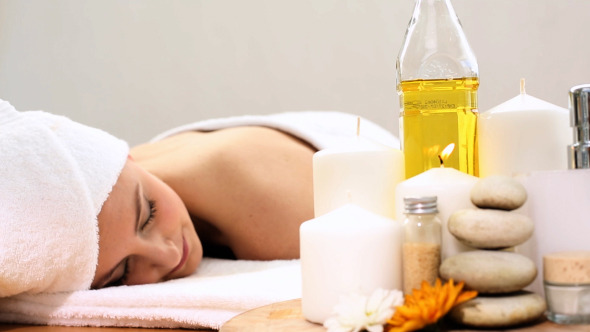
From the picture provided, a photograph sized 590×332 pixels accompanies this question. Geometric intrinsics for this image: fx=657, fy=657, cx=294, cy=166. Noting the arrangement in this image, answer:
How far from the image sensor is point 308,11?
78.4 inches

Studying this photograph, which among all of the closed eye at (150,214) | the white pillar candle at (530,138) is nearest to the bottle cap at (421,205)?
Result: the white pillar candle at (530,138)

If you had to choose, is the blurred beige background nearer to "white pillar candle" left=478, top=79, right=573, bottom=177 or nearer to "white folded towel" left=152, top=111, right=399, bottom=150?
"white folded towel" left=152, top=111, right=399, bottom=150

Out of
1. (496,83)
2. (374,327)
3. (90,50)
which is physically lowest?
(374,327)

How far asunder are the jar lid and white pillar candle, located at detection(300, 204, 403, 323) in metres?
0.11

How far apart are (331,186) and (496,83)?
4.73 feet

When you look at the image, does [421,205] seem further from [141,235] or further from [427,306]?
[141,235]

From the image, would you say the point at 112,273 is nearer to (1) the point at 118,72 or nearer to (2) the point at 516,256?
(2) the point at 516,256

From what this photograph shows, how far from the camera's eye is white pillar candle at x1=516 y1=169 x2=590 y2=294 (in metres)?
0.49

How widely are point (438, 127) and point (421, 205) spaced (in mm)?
140

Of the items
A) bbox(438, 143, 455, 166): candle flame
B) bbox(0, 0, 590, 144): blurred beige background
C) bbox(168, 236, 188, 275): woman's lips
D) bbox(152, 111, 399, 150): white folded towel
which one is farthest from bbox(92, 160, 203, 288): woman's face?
bbox(0, 0, 590, 144): blurred beige background

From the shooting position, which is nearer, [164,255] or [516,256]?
[516,256]

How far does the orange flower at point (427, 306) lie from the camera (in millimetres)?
428

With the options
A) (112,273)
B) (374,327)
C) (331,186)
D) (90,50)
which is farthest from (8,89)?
(374,327)

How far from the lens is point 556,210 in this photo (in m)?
0.50
